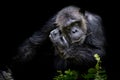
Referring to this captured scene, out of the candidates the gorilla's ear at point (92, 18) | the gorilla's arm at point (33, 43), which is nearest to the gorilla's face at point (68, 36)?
the gorilla's ear at point (92, 18)

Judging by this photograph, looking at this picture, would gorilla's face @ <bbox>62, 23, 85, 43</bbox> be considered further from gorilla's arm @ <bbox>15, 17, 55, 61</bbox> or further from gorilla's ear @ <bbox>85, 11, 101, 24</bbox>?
gorilla's arm @ <bbox>15, 17, 55, 61</bbox>

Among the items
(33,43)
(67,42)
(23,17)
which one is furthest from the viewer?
(33,43)

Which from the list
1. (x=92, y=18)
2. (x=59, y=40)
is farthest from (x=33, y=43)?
(x=92, y=18)

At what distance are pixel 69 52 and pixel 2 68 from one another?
73 centimetres

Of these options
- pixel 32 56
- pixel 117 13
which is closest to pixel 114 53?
pixel 117 13

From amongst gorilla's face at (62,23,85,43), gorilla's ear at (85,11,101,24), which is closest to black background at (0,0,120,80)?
gorilla's ear at (85,11,101,24)

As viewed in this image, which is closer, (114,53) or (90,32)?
(114,53)

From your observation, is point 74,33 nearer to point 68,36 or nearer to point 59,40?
point 68,36

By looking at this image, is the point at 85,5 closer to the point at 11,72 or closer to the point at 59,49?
the point at 59,49

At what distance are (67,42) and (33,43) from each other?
1.78ft

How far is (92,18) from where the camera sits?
3.69 meters

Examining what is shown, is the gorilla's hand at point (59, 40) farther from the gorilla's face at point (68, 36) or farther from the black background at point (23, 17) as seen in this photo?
the black background at point (23, 17)

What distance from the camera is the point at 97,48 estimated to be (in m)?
3.49

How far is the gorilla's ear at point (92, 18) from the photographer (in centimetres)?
366
